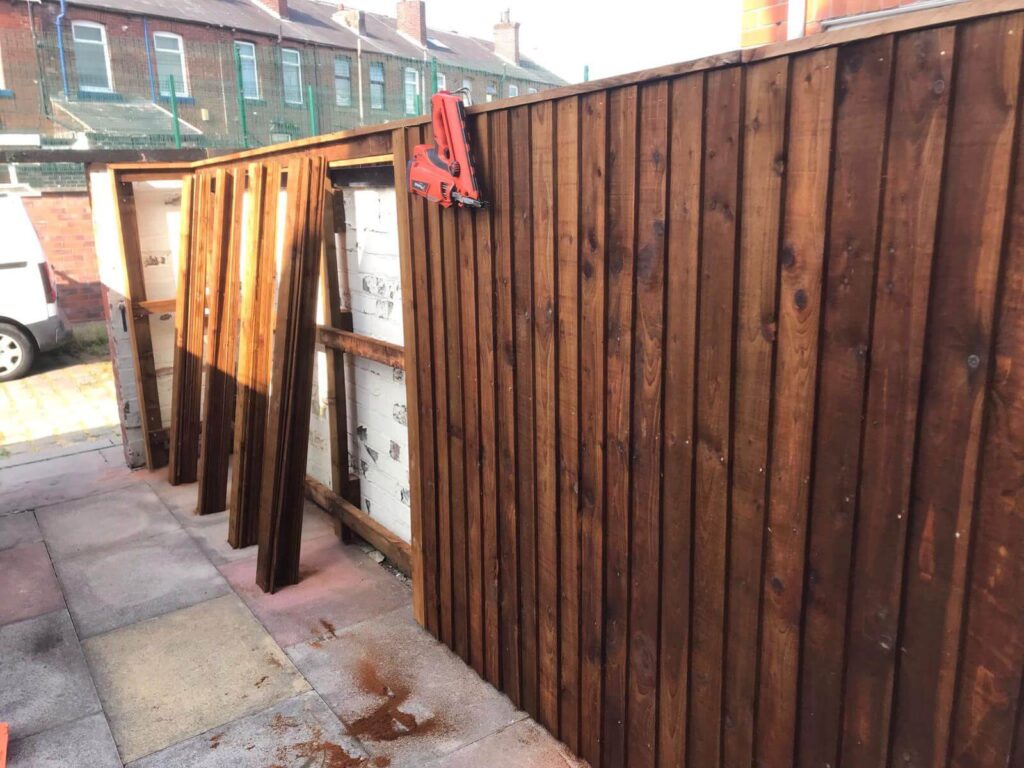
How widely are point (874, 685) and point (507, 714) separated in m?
1.80

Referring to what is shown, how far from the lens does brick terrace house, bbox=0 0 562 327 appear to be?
13.2 m

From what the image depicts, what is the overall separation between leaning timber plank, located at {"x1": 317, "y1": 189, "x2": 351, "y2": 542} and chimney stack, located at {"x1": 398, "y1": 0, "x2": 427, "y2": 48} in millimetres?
27550

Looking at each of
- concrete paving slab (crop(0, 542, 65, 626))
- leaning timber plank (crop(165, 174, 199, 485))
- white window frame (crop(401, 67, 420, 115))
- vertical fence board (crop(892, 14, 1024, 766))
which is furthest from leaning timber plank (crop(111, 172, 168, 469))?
white window frame (crop(401, 67, 420, 115))

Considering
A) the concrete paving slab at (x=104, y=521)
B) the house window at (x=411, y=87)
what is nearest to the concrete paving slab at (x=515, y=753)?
the concrete paving slab at (x=104, y=521)

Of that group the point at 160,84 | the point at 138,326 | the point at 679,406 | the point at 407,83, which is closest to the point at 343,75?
the point at 407,83

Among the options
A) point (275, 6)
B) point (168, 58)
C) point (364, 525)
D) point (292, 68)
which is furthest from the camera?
point (275, 6)

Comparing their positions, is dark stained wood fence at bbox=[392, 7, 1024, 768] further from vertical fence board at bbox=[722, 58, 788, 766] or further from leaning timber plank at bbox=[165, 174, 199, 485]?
leaning timber plank at bbox=[165, 174, 199, 485]

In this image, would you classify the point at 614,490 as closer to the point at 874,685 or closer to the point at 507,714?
the point at 874,685

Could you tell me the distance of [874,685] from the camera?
186 centimetres

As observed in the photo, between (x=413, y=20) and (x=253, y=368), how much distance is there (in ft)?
92.7

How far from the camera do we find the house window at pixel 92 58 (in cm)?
1800

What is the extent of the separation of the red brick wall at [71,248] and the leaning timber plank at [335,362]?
1015 centimetres

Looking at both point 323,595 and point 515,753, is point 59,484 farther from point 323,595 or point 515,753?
point 515,753

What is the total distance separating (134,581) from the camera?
15.1 feet
